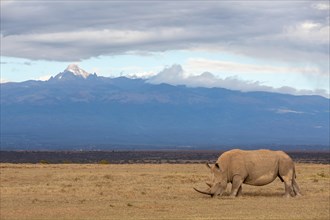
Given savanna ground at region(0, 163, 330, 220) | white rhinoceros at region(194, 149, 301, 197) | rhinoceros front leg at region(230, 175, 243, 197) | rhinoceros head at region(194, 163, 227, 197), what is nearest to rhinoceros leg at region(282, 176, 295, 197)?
white rhinoceros at region(194, 149, 301, 197)

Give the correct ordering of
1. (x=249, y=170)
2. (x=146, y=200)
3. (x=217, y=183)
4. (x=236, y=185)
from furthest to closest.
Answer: (x=249, y=170), (x=236, y=185), (x=217, y=183), (x=146, y=200)

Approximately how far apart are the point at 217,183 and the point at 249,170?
69.7 inches

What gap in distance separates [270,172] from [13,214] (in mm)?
12835

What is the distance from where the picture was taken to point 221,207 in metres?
Result: 30.1

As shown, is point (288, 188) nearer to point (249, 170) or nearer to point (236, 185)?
point (249, 170)

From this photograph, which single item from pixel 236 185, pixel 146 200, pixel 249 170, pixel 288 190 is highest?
pixel 249 170

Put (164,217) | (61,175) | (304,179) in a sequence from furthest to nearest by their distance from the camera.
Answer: (61,175) < (304,179) < (164,217)

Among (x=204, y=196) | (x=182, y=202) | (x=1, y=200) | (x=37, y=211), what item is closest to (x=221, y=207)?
(x=182, y=202)

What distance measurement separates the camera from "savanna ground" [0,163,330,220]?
27859mm

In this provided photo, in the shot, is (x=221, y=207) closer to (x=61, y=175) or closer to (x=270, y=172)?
(x=270, y=172)

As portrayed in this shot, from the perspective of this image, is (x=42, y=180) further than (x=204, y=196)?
Yes

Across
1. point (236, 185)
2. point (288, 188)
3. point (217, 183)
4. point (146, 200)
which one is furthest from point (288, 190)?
point (146, 200)

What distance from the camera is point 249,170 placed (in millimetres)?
35500

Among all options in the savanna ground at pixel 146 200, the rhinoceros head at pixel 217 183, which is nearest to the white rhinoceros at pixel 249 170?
the rhinoceros head at pixel 217 183
